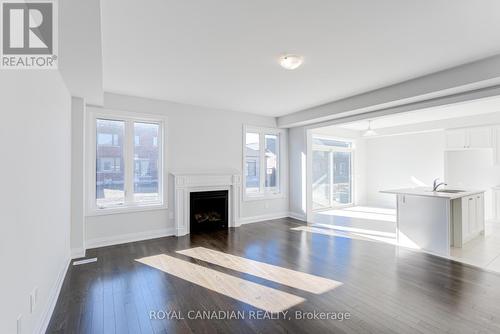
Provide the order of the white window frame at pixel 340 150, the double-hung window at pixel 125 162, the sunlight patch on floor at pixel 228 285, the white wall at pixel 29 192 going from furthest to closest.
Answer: the white window frame at pixel 340 150 → the double-hung window at pixel 125 162 → the sunlight patch on floor at pixel 228 285 → the white wall at pixel 29 192

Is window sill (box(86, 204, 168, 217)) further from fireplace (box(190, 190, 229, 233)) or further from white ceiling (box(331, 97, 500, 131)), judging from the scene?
white ceiling (box(331, 97, 500, 131))

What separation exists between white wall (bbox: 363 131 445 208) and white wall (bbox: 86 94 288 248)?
442 cm

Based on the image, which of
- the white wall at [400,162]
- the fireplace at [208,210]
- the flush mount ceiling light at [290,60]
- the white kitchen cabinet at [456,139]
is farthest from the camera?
the white wall at [400,162]

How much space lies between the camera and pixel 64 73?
2.90 m

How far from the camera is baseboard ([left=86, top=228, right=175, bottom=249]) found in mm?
4203

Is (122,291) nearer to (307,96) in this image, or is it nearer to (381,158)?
(307,96)

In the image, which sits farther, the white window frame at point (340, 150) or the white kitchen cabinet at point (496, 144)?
the white window frame at point (340, 150)

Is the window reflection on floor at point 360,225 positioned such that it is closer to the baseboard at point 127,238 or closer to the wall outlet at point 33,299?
the baseboard at point 127,238

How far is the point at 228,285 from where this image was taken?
9.32ft

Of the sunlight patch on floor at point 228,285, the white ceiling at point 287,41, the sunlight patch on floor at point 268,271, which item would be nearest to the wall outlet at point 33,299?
the sunlight patch on floor at point 228,285

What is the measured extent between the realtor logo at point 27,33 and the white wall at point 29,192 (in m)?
0.09

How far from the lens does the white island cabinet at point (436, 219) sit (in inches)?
149

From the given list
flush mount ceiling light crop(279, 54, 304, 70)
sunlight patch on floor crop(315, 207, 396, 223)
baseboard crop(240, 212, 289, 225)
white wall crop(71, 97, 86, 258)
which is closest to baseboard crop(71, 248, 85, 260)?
white wall crop(71, 97, 86, 258)

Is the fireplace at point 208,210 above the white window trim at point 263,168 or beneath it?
beneath
